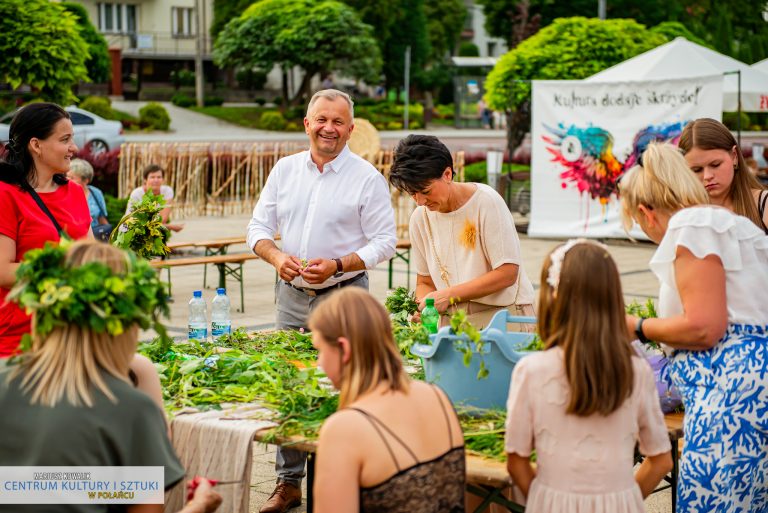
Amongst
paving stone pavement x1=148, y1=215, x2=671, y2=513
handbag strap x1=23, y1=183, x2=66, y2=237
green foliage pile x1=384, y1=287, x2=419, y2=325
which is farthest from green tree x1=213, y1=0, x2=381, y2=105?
handbag strap x1=23, y1=183, x2=66, y2=237

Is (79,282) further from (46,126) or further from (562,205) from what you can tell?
(562,205)

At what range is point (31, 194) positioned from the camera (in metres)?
4.44

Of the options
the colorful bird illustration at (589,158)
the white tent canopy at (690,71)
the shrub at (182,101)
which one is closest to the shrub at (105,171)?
the colorful bird illustration at (589,158)

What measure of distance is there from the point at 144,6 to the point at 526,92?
154 ft

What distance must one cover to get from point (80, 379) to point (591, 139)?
1321cm

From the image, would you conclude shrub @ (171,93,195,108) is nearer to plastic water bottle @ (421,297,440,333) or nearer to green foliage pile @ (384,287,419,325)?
green foliage pile @ (384,287,419,325)

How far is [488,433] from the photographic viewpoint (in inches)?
137

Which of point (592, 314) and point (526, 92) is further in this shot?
point (526, 92)

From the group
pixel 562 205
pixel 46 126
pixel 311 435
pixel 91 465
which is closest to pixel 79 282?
pixel 91 465

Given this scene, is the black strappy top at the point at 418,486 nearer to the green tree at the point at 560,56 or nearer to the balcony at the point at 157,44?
the green tree at the point at 560,56

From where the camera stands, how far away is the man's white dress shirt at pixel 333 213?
552 centimetres

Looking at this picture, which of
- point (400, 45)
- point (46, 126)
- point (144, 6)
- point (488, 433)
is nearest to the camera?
point (488, 433)

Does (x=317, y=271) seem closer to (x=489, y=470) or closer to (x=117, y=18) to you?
(x=489, y=470)

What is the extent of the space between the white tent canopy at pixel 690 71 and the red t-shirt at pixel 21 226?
454 inches
